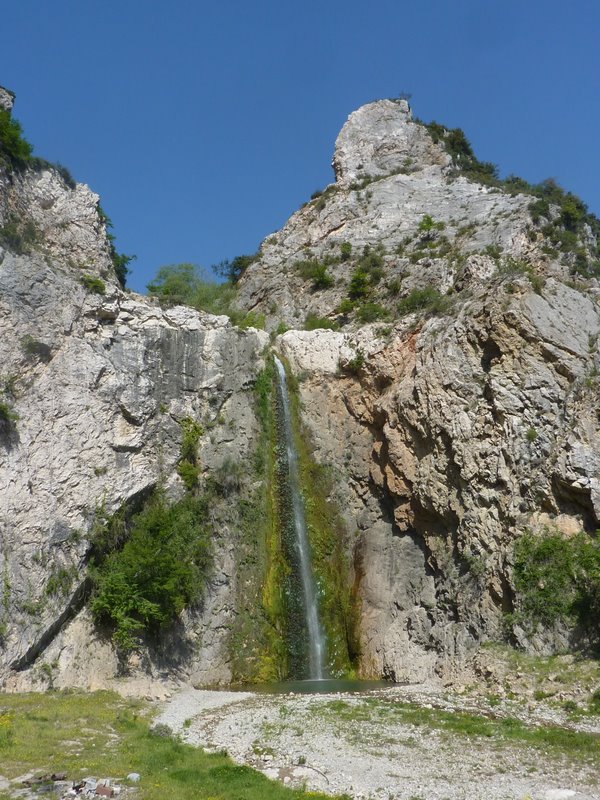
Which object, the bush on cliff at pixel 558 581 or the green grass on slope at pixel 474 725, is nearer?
the green grass on slope at pixel 474 725

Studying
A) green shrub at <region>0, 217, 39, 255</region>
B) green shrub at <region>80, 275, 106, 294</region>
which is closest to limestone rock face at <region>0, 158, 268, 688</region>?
green shrub at <region>80, 275, 106, 294</region>

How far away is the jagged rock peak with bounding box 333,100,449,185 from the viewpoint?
51.6 m

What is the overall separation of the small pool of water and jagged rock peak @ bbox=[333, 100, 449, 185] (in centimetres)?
3621

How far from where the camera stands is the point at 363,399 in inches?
1239

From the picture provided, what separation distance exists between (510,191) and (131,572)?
1310 inches

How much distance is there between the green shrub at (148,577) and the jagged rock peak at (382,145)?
3264 cm

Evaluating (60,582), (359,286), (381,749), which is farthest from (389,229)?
(381,749)

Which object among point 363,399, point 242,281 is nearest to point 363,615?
point 363,399

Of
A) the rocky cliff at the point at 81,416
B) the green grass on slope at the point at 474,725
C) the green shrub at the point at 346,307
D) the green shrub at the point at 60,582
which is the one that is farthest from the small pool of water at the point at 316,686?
the green shrub at the point at 346,307

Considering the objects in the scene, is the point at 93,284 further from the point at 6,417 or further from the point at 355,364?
the point at 355,364

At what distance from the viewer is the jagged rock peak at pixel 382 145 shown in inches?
2033

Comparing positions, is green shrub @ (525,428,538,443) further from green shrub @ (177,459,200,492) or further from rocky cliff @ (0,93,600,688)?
green shrub @ (177,459,200,492)

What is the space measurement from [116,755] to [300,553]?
566 inches

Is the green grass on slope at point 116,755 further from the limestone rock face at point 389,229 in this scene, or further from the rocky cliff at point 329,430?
the limestone rock face at point 389,229
